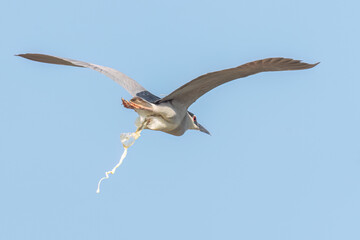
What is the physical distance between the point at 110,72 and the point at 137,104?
141cm

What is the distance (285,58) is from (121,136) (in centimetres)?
301

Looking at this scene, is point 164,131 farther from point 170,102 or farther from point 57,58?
point 57,58

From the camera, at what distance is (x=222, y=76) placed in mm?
10359

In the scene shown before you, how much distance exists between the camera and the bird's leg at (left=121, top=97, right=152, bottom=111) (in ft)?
34.7

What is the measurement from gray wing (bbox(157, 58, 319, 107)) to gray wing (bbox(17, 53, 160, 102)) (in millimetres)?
498

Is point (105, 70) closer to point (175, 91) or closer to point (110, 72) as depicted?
point (110, 72)

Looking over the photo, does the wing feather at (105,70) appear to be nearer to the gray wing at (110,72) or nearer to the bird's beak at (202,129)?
the gray wing at (110,72)

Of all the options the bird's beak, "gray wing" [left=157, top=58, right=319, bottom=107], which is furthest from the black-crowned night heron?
the bird's beak

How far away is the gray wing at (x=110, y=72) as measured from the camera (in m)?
11.4

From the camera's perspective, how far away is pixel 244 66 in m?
9.62

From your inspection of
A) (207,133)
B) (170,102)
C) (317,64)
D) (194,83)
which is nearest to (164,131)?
(170,102)

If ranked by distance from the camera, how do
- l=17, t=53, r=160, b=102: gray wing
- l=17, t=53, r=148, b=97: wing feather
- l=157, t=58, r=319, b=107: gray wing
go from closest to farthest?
1. l=157, t=58, r=319, b=107: gray wing
2. l=17, t=53, r=160, b=102: gray wing
3. l=17, t=53, r=148, b=97: wing feather

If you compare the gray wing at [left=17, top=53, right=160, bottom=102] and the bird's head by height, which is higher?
the gray wing at [left=17, top=53, right=160, bottom=102]

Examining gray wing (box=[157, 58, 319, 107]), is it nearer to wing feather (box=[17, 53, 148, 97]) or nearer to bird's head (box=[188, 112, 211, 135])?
wing feather (box=[17, 53, 148, 97])
